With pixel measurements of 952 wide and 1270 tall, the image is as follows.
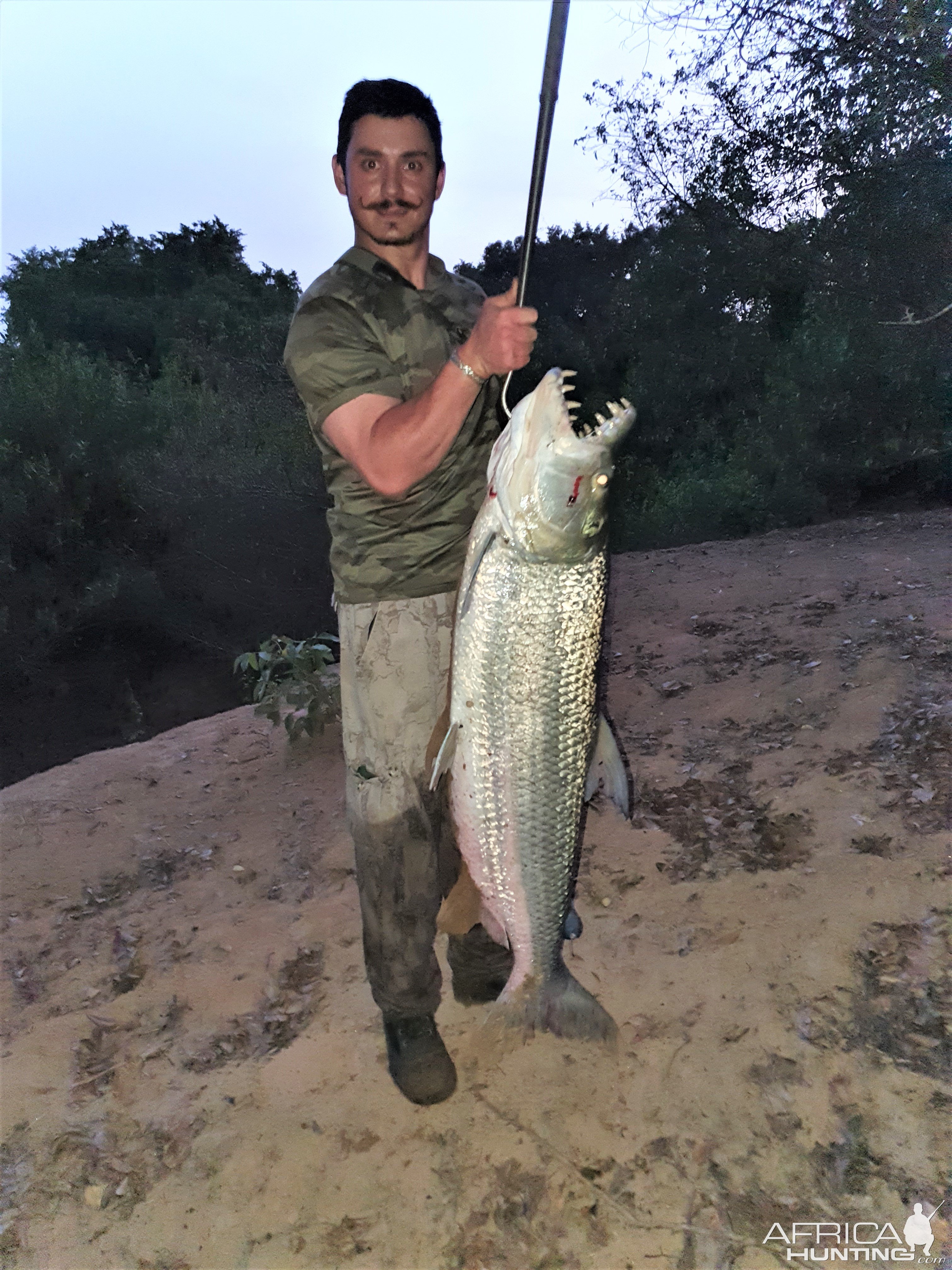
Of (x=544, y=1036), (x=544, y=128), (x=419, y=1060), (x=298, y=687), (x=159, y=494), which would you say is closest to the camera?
(x=544, y=128)

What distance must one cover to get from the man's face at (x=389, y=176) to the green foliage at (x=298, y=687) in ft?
14.0

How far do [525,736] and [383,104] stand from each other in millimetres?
2115

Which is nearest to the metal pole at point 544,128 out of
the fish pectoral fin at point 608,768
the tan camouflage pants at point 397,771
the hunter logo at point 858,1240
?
the tan camouflage pants at point 397,771

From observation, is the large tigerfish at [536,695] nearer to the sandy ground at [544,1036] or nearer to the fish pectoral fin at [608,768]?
the fish pectoral fin at [608,768]

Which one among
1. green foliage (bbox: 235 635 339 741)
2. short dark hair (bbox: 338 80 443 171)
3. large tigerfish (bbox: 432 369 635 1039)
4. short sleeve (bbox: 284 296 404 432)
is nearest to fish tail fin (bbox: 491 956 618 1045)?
large tigerfish (bbox: 432 369 635 1039)

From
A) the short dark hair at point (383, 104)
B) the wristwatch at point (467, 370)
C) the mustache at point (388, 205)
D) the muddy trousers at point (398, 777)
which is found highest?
the short dark hair at point (383, 104)

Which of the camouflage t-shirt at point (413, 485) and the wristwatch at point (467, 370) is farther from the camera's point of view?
the camouflage t-shirt at point (413, 485)

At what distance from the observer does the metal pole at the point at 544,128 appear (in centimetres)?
202

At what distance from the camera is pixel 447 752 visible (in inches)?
97.3

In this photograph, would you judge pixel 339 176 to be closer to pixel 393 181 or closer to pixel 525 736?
pixel 393 181

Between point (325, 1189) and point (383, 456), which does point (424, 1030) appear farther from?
point (383, 456)

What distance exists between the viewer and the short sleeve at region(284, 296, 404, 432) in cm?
243

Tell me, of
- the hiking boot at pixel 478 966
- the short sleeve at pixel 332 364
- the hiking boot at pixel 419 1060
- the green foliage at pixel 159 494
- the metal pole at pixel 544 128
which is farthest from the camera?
the green foliage at pixel 159 494

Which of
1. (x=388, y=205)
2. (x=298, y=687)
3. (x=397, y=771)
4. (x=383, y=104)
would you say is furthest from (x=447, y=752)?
(x=298, y=687)
